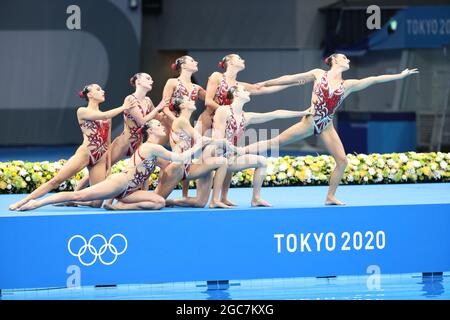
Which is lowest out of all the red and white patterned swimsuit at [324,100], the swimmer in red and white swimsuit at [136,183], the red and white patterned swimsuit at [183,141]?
the swimmer in red and white swimsuit at [136,183]

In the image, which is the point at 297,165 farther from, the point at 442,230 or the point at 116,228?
the point at 116,228

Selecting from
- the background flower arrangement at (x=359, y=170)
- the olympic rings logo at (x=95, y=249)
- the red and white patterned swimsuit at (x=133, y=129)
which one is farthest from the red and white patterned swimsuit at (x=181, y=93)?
the background flower arrangement at (x=359, y=170)

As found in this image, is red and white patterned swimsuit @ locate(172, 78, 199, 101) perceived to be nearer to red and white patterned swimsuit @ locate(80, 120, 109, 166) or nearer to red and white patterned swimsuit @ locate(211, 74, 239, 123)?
red and white patterned swimsuit @ locate(211, 74, 239, 123)

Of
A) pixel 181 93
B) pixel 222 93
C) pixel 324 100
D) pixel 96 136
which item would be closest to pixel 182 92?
pixel 181 93

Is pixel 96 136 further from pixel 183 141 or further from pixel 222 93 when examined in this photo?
pixel 222 93

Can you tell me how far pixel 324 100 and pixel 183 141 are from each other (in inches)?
51.8

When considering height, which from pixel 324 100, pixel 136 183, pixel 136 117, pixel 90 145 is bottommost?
pixel 136 183

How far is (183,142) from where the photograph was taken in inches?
360

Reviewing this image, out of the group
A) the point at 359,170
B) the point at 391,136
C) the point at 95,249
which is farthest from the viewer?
the point at 391,136

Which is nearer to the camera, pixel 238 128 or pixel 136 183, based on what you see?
pixel 136 183

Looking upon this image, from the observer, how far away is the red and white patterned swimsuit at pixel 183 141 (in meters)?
9.12

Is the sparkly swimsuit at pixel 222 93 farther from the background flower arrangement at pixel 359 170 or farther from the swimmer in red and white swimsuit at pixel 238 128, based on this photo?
the background flower arrangement at pixel 359 170

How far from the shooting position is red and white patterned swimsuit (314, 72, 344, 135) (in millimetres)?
9289

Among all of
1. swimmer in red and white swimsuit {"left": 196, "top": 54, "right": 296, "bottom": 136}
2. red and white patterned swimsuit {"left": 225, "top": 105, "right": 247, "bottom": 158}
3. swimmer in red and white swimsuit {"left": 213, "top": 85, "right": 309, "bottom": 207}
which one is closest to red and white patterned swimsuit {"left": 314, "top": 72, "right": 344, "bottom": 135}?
swimmer in red and white swimsuit {"left": 213, "top": 85, "right": 309, "bottom": 207}
